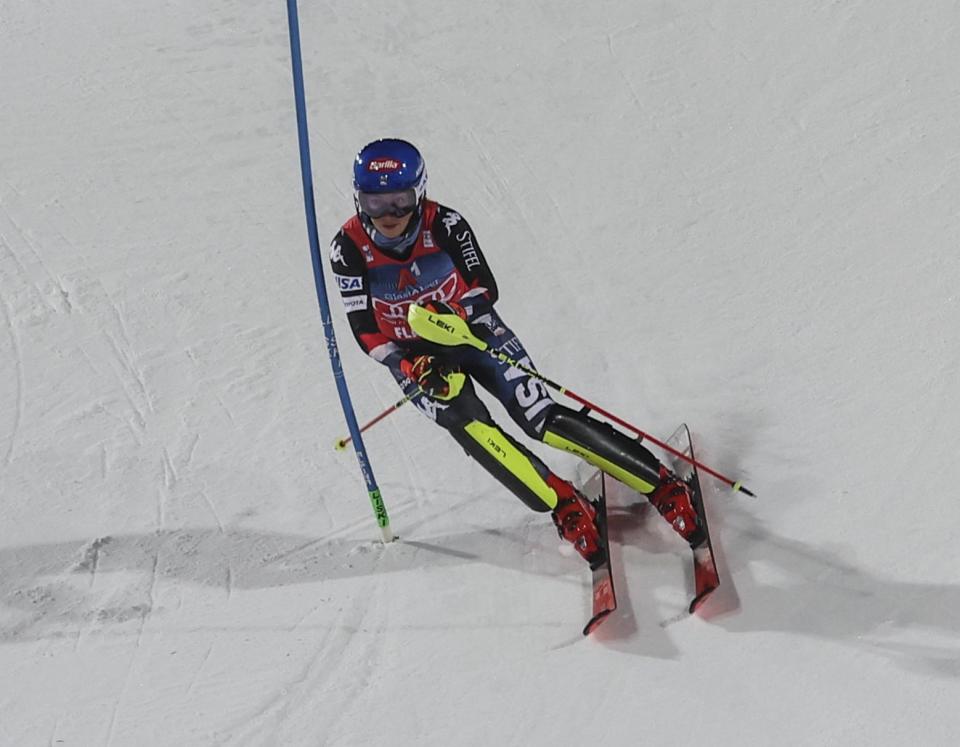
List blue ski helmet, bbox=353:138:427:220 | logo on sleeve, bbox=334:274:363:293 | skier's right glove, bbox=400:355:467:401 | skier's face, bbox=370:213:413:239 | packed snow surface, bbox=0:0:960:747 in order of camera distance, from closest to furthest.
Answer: packed snow surface, bbox=0:0:960:747 → blue ski helmet, bbox=353:138:427:220 → skier's face, bbox=370:213:413:239 → skier's right glove, bbox=400:355:467:401 → logo on sleeve, bbox=334:274:363:293

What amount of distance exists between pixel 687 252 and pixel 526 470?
3032 millimetres

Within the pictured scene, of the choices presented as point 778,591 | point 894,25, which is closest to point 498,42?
point 894,25

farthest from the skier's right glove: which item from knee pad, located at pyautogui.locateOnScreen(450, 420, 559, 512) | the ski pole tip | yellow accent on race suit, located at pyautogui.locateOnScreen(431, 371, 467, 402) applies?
the ski pole tip

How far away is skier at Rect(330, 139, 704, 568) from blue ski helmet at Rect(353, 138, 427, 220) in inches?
3.1

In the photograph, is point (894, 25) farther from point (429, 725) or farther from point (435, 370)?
point (429, 725)

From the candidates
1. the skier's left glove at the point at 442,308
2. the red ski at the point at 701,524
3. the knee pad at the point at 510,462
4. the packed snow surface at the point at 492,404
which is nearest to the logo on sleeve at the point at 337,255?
the skier's left glove at the point at 442,308

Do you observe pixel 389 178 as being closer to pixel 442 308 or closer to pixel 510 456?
pixel 442 308

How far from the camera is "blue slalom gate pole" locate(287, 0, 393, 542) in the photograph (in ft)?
19.0

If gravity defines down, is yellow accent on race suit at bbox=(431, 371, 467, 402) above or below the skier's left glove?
below

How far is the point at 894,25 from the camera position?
10.1 meters

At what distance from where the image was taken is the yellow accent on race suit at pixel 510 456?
591 cm

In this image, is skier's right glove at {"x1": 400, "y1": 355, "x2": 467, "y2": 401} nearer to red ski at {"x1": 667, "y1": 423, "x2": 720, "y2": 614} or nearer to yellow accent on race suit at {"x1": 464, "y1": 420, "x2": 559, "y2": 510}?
yellow accent on race suit at {"x1": 464, "y1": 420, "x2": 559, "y2": 510}

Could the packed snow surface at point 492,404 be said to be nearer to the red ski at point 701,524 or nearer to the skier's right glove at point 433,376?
the red ski at point 701,524

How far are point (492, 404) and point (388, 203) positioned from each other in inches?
85.2
